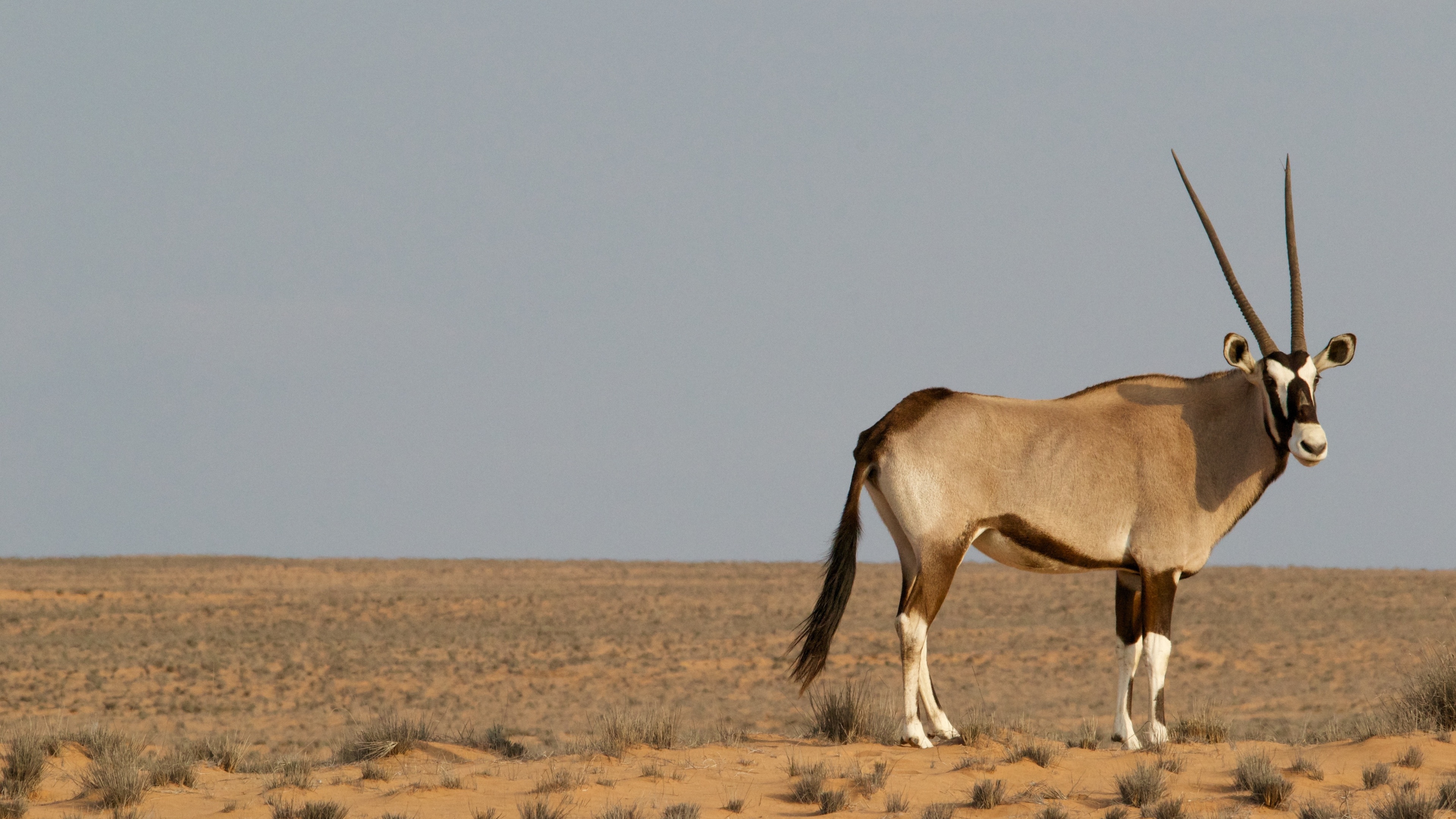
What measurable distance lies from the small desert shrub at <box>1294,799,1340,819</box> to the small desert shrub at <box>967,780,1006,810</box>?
5.30 feet

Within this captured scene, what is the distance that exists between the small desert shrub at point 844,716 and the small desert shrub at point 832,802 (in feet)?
7.32

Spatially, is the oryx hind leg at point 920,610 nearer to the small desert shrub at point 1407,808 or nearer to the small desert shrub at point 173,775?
the small desert shrub at point 1407,808

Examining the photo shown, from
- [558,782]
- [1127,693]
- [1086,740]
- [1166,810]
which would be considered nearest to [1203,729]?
[1127,693]

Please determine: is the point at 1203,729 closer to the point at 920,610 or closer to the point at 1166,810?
the point at 920,610

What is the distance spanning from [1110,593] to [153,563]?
156ft

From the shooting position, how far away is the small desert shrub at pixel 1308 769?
26.4ft

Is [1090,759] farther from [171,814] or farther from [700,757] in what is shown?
[171,814]

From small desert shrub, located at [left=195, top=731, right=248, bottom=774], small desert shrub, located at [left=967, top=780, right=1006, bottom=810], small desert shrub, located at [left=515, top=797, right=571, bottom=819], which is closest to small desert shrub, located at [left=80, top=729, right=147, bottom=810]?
small desert shrub, located at [left=195, top=731, right=248, bottom=774]

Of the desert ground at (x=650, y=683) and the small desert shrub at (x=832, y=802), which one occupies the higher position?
the small desert shrub at (x=832, y=802)

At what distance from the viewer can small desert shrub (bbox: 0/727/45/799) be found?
27.5ft

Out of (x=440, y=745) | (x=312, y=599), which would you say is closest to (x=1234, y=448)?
(x=440, y=745)

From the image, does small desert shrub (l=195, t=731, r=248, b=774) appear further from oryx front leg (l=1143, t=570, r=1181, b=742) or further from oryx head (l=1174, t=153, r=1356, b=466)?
oryx head (l=1174, t=153, r=1356, b=466)

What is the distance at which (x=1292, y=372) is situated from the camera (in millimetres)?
8633

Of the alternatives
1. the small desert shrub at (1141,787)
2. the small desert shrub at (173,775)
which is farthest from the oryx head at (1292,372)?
the small desert shrub at (173,775)
